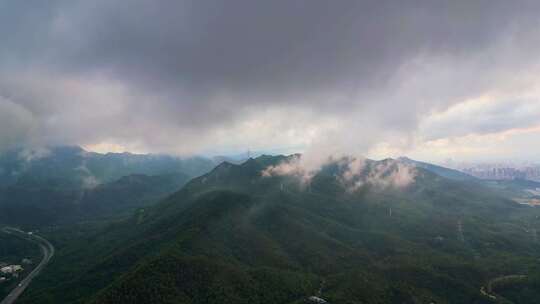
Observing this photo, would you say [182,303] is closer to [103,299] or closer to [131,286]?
[131,286]

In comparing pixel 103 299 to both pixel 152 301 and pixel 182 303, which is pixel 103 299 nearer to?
pixel 152 301

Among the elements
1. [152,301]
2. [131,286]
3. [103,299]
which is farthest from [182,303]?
[103,299]

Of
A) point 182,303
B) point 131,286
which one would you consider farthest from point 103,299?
point 182,303

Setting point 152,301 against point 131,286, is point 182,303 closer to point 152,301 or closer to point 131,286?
point 152,301

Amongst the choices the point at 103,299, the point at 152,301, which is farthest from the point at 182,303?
the point at 103,299
